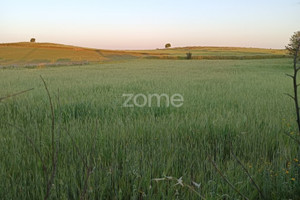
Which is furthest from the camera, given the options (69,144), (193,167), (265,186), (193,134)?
(193,134)

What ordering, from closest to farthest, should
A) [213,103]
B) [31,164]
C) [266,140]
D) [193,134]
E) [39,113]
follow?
1. [31,164]
2. [266,140]
3. [193,134]
4. [39,113]
5. [213,103]

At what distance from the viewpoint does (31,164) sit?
179 centimetres

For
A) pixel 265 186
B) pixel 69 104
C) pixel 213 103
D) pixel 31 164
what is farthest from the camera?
pixel 213 103

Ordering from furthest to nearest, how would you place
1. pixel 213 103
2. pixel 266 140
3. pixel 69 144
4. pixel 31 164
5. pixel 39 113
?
pixel 213 103 → pixel 39 113 → pixel 266 140 → pixel 69 144 → pixel 31 164

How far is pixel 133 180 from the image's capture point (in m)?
1.50

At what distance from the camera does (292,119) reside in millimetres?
3197

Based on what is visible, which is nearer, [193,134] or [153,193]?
[153,193]

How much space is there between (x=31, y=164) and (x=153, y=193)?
37.8 inches

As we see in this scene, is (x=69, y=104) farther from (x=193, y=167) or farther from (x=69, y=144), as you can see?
(x=193, y=167)

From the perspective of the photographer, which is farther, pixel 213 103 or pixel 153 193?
pixel 213 103

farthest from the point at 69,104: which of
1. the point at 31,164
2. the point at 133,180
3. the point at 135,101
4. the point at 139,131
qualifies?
the point at 133,180

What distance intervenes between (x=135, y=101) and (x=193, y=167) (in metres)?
2.97

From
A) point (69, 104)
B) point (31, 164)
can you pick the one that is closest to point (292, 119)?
point (31, 164)

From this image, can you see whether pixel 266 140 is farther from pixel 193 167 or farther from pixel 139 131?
pixel 139 131
